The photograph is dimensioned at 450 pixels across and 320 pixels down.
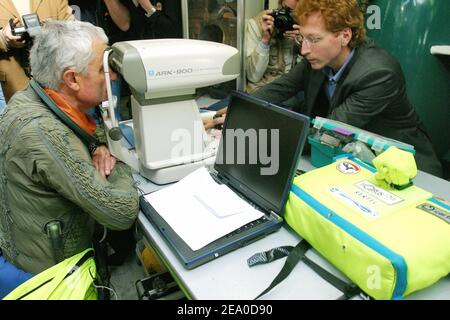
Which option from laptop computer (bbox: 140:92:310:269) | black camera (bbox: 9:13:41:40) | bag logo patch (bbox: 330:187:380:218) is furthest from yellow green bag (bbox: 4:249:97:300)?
black camera (bbox: 9:13:41:40)

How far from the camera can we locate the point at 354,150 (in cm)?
117

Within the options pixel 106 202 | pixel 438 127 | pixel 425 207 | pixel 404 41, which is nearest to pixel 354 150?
pixel 425 207

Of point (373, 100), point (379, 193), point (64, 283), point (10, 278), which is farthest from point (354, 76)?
point (10, 278)

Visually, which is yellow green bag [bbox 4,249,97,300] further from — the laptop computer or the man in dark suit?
the man in dark suit

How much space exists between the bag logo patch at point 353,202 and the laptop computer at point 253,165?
12 cm

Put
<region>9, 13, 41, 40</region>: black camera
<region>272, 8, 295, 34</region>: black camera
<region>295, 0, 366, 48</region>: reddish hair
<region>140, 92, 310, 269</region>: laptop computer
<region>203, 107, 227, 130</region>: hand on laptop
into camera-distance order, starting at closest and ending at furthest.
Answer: <region>140, 92, 310, 269</region>: laptop computer, <region>295, 0, 366, 48</region>: reddish hair, <region>203, 107, 227, 130</region>: hand on laptop, <region>9, 13, 41, 40</region>: black camera, <region>272, 8, 295, 34</region>: black camera

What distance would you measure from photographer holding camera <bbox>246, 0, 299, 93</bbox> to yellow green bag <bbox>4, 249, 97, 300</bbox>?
147cm

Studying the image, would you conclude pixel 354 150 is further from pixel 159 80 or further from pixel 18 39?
pixel 18 39

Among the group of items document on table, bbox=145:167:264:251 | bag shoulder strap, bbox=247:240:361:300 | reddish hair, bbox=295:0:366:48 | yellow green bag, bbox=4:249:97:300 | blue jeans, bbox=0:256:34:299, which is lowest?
blue jeans, bbox=0:256:34:299

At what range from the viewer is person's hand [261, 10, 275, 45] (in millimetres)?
2088

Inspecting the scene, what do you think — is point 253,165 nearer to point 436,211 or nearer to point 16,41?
point 436,211

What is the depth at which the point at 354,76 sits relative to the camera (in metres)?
1.47

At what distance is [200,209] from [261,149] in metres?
0.27
